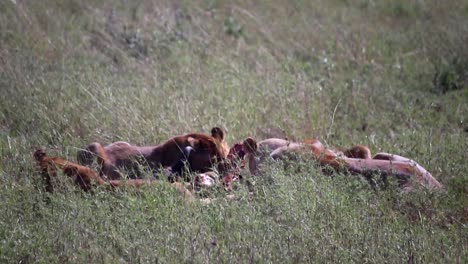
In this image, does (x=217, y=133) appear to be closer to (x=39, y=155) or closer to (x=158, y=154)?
(x=158, y=154)

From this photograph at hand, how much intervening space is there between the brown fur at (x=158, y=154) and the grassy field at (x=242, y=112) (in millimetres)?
410

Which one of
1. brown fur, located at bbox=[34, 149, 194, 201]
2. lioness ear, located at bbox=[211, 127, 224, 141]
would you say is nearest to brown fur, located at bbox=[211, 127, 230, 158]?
lioness ear, located at bbox=[211, 127, 224, 141]

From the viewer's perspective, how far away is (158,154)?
715 cm

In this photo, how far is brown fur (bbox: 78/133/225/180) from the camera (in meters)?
7.04

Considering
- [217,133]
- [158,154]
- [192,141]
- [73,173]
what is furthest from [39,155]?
[217,133]

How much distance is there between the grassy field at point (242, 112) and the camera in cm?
528

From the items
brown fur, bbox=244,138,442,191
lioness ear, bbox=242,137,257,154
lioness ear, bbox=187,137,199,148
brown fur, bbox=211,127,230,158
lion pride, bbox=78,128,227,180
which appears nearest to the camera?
brown fur, bbox=244,138,442,191

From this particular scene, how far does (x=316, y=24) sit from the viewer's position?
11.4m

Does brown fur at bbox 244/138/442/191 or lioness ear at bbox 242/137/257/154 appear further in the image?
lioness ear at bbox 242/137/257/154

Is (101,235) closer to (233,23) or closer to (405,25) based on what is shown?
(233,23)

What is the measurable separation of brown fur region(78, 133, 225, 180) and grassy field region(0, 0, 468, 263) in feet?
1.35

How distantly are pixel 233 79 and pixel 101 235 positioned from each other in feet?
13.1

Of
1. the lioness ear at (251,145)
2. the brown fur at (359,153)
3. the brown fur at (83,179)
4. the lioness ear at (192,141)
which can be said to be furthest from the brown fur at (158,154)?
the brown fur at (359,153)

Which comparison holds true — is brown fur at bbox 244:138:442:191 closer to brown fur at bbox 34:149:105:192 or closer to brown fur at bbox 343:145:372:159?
brown fur at bbox 343:145:372:159
